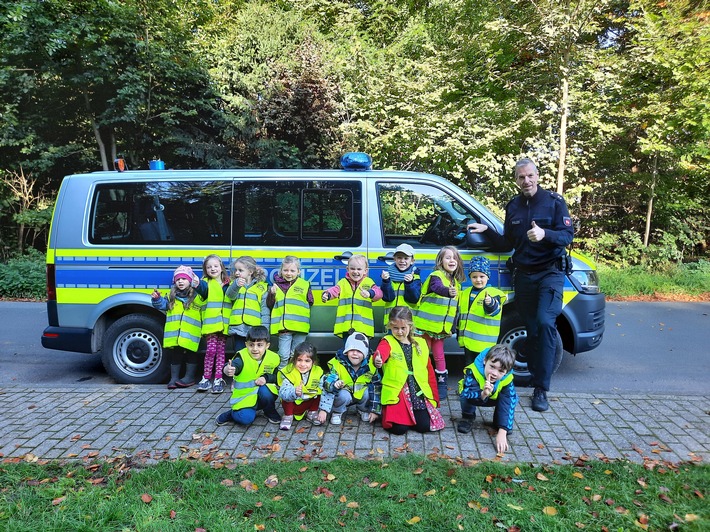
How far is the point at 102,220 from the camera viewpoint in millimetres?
4883

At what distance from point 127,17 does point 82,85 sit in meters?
1.90

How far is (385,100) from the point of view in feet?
36.7

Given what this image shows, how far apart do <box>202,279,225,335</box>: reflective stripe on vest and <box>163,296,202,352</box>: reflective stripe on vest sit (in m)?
0.11

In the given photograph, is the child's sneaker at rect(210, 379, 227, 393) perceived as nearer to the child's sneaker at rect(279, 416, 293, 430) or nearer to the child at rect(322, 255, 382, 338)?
the child's sneaker at rect(279, 416, 293, 430)

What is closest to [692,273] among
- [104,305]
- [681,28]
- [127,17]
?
[681,28]

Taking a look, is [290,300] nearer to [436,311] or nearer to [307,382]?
[307,382]

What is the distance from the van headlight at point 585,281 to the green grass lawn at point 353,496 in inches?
75.4

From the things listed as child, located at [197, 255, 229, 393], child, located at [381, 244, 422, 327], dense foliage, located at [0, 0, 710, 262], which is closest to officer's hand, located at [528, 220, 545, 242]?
child, located at [381, 244, 422, 327]

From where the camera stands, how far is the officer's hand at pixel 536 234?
3896mm

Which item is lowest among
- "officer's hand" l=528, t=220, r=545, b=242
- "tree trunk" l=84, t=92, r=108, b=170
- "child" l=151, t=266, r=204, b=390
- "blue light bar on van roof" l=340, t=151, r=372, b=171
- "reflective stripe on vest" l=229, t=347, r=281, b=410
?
"reflective stripe on vest" l=229, t=347, r=281, b=410

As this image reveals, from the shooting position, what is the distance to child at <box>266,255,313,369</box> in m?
4.48

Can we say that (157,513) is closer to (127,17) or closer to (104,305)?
(104,305)

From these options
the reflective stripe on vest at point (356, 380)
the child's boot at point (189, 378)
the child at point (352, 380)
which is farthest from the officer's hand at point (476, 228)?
the child's boot at point (189, 378)

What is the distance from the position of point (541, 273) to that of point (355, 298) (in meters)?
1.68
